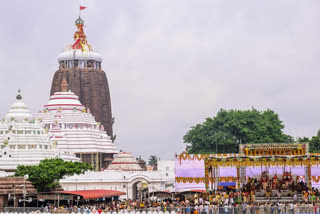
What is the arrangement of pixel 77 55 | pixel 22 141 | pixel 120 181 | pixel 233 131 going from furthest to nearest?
1. pixel 77 55
2. pixel 233 131
3. pixel 22 141
4. pixel 120 181

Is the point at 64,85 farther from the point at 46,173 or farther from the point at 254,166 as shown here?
the point at 254,166

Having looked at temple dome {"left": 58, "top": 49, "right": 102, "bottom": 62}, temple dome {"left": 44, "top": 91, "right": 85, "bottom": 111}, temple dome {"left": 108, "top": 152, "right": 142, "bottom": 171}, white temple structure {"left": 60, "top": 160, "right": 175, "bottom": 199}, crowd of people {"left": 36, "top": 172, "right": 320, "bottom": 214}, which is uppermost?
temple dome {"left": 58, "top": 49, "right": 102, "bottom": 62}

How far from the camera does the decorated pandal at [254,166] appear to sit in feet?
176

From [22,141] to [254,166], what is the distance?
43827 mm

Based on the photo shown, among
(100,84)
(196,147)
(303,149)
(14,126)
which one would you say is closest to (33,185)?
(14,126)

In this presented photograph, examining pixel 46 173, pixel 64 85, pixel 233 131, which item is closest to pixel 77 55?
pixel 64 85

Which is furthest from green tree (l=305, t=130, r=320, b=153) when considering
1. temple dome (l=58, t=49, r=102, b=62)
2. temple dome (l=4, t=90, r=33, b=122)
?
temple dome (l=58, t=49, r=102, b=62)

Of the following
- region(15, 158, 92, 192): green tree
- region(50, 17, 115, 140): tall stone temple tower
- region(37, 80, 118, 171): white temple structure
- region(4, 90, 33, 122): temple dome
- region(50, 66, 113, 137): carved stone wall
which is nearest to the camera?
region(15, 158, 92, 192): green tree

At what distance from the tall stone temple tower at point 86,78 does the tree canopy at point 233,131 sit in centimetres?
3708

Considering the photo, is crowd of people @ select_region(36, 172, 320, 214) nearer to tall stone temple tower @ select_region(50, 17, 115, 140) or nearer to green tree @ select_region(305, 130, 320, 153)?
green tree @ select_region(305, 130, 320, 153)

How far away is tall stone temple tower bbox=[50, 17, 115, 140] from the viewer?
136m

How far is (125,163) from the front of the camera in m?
105

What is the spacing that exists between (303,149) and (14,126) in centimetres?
4557

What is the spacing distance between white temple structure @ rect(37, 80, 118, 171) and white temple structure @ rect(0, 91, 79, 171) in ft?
45.0
